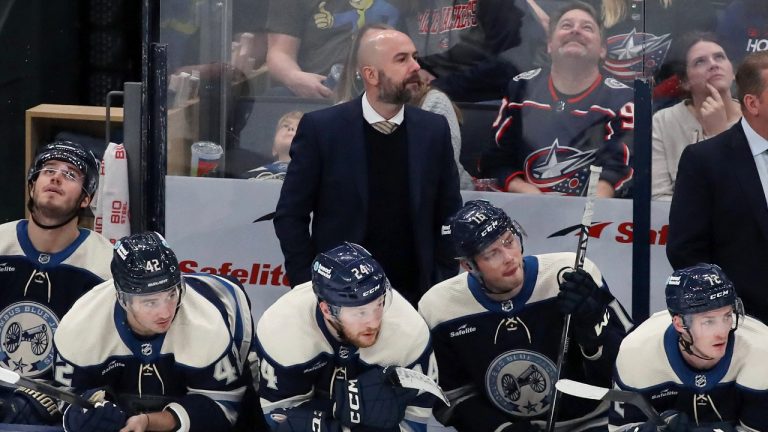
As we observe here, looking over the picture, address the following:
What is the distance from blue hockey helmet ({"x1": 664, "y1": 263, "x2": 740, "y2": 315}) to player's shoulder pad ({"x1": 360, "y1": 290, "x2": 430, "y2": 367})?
666 millimetres

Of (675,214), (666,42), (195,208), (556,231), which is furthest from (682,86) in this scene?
(195,208)

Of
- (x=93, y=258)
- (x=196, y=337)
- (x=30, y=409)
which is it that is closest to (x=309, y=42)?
(x=93, y=258)

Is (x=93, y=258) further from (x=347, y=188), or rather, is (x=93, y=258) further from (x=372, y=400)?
(x=372, y=400)

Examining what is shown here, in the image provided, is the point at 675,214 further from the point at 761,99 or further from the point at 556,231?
the point at 556,231

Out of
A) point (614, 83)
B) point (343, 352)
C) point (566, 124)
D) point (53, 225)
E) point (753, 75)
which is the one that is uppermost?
point (753, 75)

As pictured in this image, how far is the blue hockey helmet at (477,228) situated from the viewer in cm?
386

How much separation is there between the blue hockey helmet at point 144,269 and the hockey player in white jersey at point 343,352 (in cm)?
29

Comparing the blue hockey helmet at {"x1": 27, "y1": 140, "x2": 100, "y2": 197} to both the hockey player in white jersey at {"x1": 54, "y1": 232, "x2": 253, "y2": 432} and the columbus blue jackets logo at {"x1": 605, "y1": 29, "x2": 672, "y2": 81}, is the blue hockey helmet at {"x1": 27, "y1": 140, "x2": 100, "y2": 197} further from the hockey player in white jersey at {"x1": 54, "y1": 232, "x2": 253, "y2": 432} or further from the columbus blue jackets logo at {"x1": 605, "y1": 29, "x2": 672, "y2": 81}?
the columbus blue jackets logo at {"x1": 605, "y1": 29, "x2": 672, "y2": 81}

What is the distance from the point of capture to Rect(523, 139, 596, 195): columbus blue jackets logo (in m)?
5.04

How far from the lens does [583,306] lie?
3801 millimetres

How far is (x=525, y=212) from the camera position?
503 centimetres

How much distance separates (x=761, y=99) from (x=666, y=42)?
3.13ft

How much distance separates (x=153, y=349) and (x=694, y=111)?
220cm

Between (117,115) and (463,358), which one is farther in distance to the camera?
(117,115)
